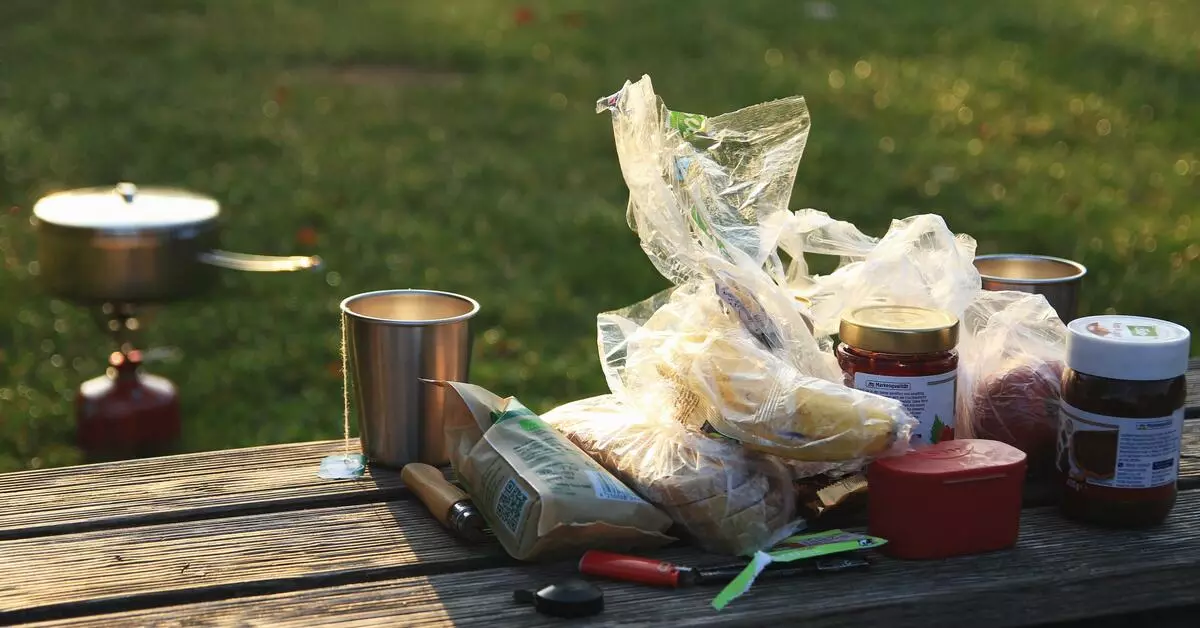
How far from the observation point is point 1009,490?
1.26m

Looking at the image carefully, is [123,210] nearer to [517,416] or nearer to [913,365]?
[517,416]

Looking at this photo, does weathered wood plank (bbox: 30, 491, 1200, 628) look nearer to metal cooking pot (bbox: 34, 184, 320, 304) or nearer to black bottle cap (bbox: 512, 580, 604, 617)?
black bottle cap (bbox: 512, 580, 604, 617)

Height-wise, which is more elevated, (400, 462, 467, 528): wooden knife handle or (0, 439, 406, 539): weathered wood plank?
(400, 462, 467, 528): wooden knife handle

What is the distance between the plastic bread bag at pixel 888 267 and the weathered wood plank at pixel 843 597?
0.30 meters

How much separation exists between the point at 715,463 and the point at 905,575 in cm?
20

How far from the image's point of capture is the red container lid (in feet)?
4.05

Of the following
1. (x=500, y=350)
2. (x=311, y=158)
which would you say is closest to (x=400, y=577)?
(x=500, y=350)

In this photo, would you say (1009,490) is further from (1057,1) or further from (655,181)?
(1057,1)

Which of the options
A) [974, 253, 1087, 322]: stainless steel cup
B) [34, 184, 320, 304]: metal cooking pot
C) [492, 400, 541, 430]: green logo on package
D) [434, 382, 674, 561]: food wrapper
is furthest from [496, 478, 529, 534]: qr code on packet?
[34, 184, 320, 304]: metal cooking pot

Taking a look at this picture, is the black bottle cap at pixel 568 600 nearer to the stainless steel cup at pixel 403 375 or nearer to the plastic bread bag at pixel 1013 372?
the stainless steel cup at pixel 403 375

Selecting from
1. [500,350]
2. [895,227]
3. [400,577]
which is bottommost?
[500,350]

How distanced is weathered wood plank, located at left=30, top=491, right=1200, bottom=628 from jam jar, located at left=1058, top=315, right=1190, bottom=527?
0.16 feet

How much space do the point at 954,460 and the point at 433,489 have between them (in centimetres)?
51

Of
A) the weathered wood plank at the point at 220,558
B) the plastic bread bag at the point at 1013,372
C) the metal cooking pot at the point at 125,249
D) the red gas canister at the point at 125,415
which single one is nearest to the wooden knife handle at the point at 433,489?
the weathered wood plank at the point at 220,558
